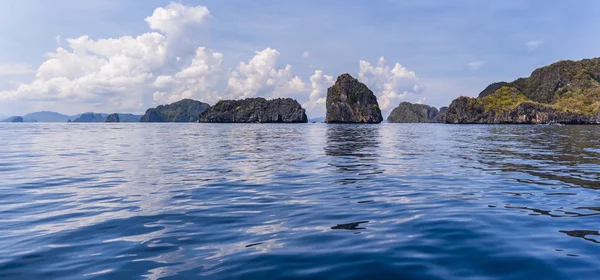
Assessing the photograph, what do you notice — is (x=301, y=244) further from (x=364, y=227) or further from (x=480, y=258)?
(x=480, y=258)

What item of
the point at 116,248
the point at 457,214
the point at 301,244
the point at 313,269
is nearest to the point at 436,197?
the point at 457,214

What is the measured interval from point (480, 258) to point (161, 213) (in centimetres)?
896

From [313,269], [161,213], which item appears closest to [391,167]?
[161,213]

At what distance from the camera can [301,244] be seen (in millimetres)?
7938

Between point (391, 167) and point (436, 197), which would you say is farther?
point (391, 167)

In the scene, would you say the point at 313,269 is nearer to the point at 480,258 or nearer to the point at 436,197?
the point at 480,258

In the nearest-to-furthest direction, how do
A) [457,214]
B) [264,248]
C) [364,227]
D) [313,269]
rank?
[313,269], [264,248], [364,227], [457,214]

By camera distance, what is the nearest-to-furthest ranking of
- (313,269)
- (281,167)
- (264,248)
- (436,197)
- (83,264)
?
(313,269) < (83,264) < (264,248) < (436,197) < (281,167)

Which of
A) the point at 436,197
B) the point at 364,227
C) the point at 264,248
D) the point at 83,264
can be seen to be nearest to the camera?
the point at 83,264

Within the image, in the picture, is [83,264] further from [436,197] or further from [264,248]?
[436,197]

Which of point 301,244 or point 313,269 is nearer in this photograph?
point 313,269

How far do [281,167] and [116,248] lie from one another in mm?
14598

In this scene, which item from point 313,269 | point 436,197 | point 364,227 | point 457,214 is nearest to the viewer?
point 313,269

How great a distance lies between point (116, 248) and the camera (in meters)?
7.85
